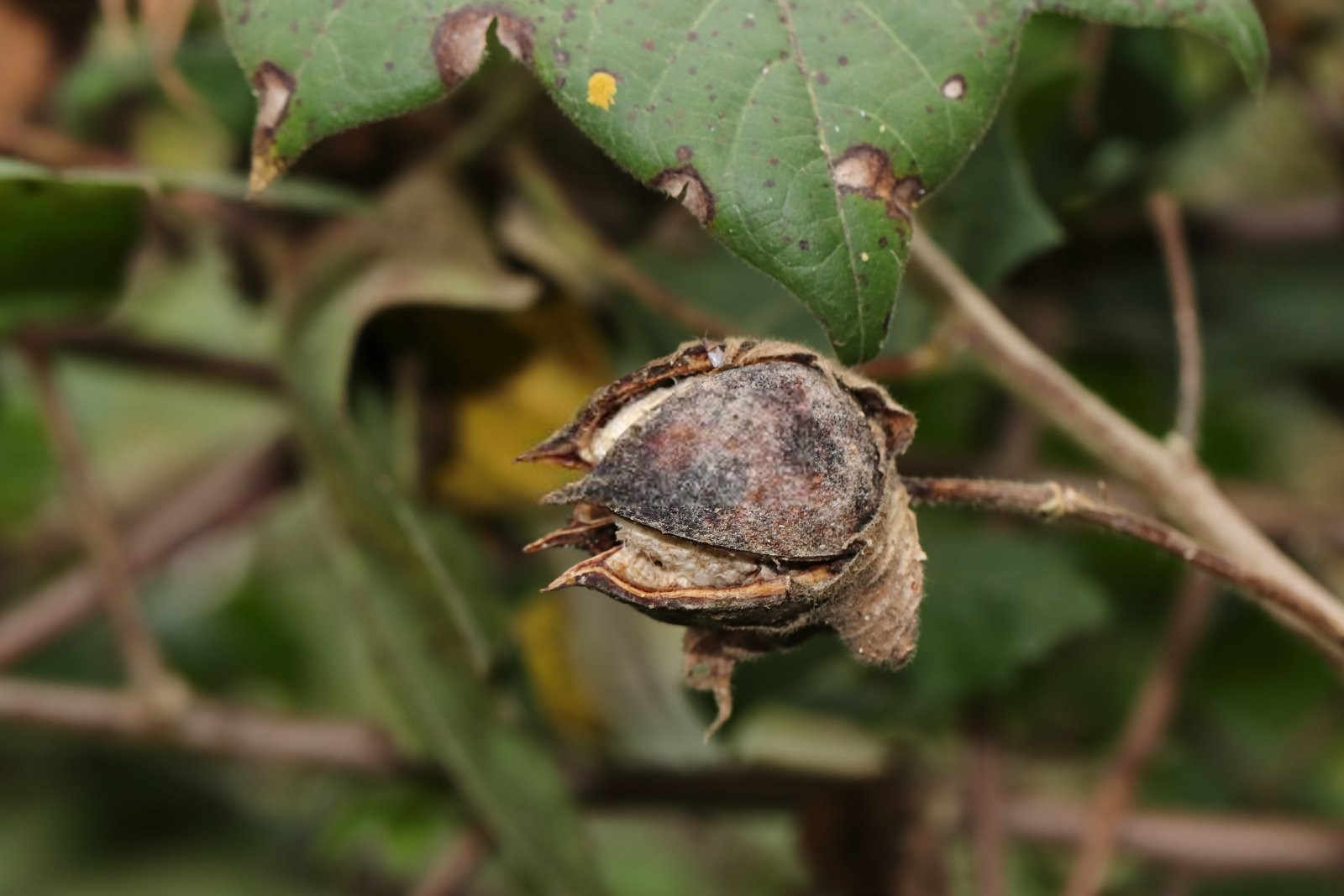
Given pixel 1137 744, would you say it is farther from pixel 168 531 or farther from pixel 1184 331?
pixel 168 531

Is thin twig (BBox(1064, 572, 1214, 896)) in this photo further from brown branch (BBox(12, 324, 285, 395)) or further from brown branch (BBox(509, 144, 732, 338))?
brown branch (BBox(12, 324, 285, 395))

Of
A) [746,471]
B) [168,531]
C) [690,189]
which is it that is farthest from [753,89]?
[168,531]

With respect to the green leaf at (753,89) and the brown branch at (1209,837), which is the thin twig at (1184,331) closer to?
the green leaf at (753,89)

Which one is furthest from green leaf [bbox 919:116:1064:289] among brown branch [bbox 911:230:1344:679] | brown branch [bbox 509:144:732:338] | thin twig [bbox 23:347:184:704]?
thin twig [bbox 23:347:184:704]

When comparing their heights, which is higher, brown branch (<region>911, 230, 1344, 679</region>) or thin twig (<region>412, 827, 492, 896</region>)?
brown branch (<region>911, 230, 1344, 679</region>)

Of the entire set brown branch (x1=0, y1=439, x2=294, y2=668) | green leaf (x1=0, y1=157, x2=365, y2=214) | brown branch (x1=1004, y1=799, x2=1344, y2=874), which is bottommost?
brown branch (x1=1004, y1=799, x2=1344, y2=874)

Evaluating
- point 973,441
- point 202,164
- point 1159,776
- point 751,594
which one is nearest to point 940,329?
point 751,594

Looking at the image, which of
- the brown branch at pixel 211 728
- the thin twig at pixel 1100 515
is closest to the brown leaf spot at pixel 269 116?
the thin twig at pixel 1100 515
